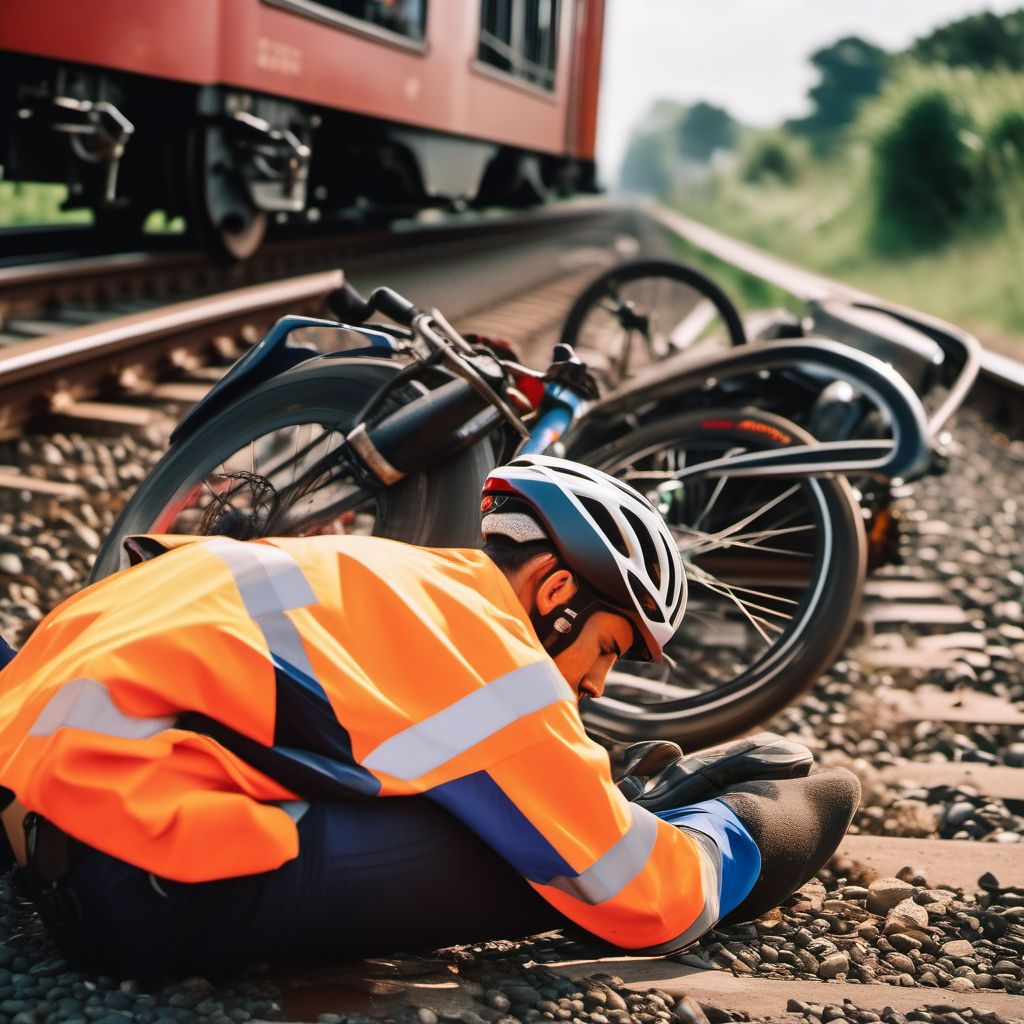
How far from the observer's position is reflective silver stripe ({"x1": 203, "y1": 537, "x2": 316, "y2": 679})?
6.71ft

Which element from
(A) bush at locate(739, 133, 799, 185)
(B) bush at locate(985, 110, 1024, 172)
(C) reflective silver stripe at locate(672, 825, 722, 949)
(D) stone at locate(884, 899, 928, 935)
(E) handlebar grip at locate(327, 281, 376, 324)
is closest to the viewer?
(C) reflective silver stripe at locate(672, 825, 722, 949)


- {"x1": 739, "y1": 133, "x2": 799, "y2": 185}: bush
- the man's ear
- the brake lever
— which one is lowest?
the man's ear

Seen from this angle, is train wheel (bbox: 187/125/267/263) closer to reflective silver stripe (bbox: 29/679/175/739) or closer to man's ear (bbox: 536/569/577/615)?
man's ear (bbox: 536/569/577/615)

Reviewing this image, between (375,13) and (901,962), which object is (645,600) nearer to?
(901,962)

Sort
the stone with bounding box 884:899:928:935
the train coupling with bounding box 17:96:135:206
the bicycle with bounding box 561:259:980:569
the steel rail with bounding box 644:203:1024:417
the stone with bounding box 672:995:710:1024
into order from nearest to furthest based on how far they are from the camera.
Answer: the stone with bounding box 672:995:710:1024 < the stone with bounding box 884:899:928:935 < the steel rail with bounding box 644:203:1024:417 < the bicycle with bounding box 561:259:980:569 < the train coupling with bounding box 17:96:135:206

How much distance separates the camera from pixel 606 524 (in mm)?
2426

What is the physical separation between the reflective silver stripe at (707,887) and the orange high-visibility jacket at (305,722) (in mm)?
69

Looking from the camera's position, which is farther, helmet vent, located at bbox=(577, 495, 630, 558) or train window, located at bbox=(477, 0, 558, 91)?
train window, located at bbox=(477, 0, 558, 91)

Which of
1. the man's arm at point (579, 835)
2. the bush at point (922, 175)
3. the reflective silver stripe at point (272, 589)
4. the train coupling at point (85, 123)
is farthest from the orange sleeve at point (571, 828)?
the bush at point (922, 175)

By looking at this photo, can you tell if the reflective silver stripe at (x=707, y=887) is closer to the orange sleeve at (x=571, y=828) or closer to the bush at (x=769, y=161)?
the orange sleeve at (x=571, y=828)

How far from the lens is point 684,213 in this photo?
49062mm

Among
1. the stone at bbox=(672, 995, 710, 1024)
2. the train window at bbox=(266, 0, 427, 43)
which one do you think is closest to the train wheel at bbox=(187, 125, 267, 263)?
the train window at bbox=(266, 0, 427, 43)

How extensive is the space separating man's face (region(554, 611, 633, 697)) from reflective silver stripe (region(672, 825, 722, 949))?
0.32 metres

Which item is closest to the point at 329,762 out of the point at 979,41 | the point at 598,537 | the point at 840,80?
the point at 598,537
